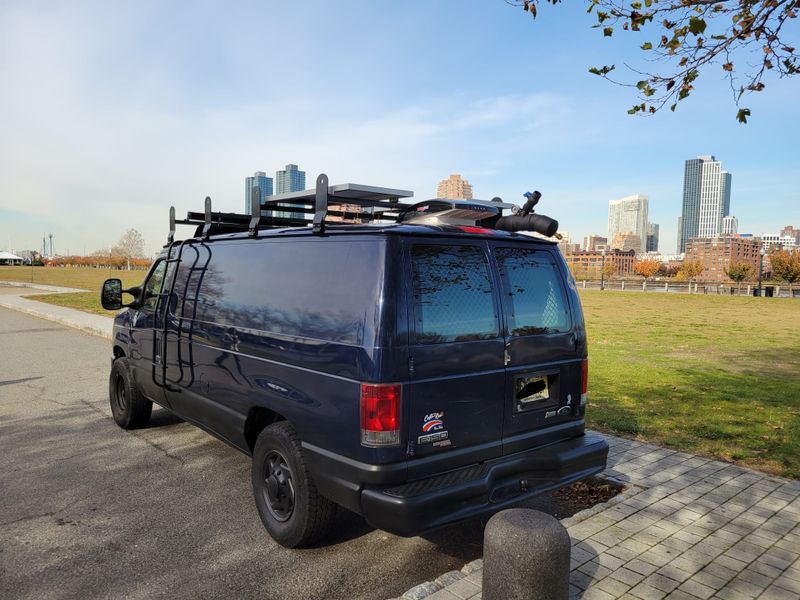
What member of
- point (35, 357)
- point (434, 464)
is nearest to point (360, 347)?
point (434, 464)

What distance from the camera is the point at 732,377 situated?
9.66m

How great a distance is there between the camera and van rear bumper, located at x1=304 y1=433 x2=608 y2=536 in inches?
116

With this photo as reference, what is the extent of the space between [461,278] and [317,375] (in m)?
1.03

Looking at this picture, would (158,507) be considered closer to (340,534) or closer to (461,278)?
(340,534)

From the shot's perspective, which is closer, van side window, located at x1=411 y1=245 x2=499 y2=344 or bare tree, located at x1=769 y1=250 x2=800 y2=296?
van side window, located at x1=411 y1=245 x2=499 y2=344

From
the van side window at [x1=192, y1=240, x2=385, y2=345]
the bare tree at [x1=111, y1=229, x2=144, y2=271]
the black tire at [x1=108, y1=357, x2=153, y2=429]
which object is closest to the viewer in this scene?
the van side window at [x1=192, y1=240, x2=385, y2=345]

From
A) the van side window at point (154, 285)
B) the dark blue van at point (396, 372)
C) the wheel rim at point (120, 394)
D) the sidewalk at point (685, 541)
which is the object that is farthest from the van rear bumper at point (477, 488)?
the wheel rim at point (120, 394)

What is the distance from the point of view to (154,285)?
5645 mm

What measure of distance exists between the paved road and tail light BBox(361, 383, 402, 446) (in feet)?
3.03

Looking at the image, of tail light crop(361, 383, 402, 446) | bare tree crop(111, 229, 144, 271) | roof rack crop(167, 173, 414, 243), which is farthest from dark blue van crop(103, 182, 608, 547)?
bare tree crop(111, 229, 144, 271)

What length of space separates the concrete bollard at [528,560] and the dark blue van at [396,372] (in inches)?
18.6

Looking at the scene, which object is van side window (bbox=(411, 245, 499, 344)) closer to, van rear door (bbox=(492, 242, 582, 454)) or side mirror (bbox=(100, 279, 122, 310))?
van rear door (bbox=(492, 242, 582, 454))

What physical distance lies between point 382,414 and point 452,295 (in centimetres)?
82

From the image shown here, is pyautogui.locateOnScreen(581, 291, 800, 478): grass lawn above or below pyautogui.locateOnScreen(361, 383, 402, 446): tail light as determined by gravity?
below
